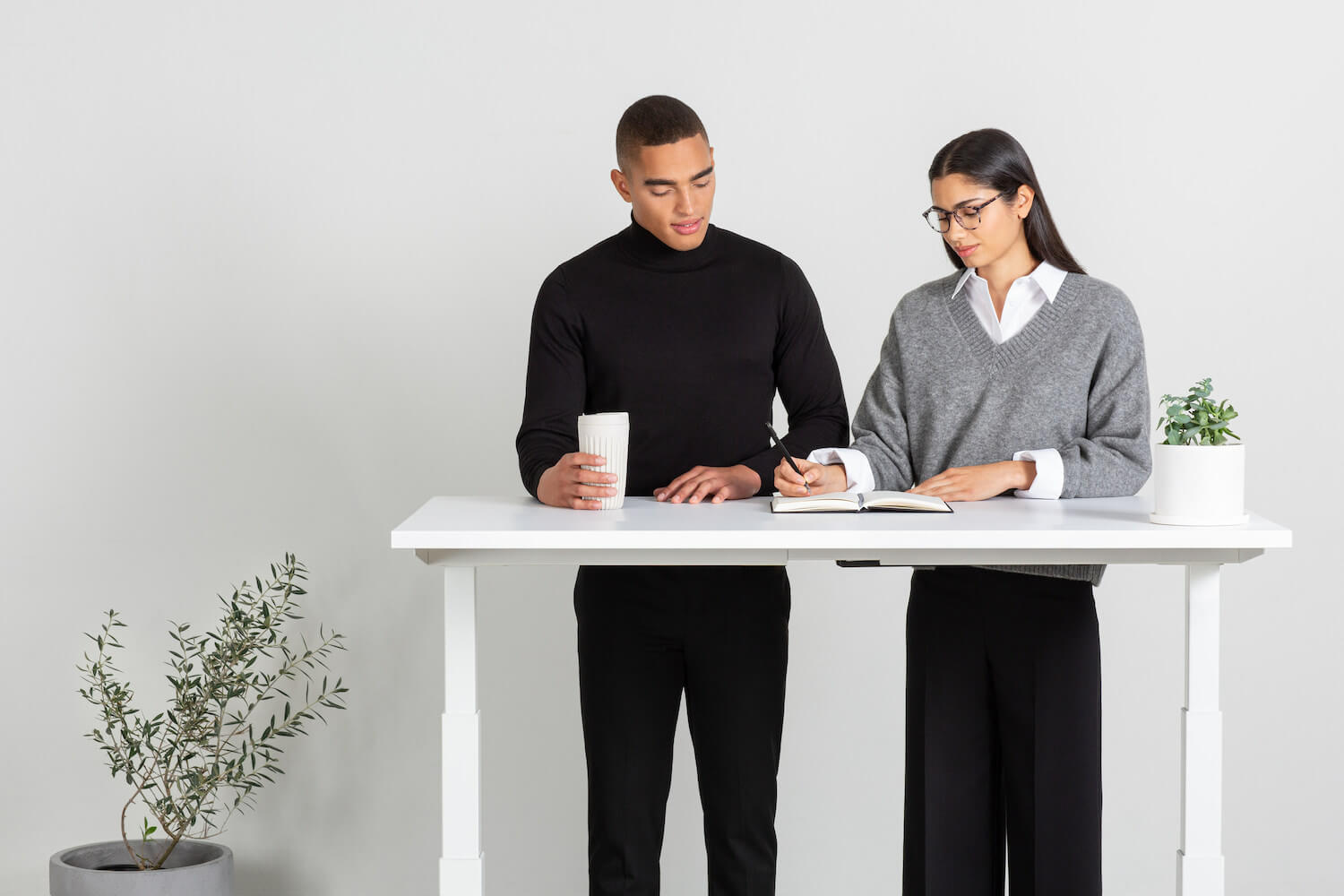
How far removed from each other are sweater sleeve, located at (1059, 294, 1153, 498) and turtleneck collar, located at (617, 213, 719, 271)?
648 millimetres

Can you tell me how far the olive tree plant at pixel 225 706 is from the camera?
2818 millimetres

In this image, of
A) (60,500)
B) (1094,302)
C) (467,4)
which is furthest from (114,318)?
(1094,302)

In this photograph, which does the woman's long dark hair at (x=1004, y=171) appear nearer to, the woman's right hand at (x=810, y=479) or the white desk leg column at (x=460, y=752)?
the woman's right hand at (x=810, y=479)

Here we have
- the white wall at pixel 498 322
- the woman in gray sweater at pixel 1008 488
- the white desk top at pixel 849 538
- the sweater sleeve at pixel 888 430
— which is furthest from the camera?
the white wall at pixel 498 322

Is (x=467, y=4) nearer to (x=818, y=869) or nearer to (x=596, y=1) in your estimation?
(x=596, y=1)

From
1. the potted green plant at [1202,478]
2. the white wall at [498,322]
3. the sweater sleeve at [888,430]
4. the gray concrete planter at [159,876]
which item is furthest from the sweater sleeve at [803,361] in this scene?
the gray concrete planter at [159,876]

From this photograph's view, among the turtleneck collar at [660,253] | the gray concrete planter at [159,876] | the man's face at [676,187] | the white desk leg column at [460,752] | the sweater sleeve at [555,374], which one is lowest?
the gray concrete planter at [159,876]

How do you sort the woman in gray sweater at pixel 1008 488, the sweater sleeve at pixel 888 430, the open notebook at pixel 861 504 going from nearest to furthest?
1. the open notebook at pixel 861 504
2. the woman in gray sweater at pixel 1008 488
3. the sweater sleeve at pixel 888 430

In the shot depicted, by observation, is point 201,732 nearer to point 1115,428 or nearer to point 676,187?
point 676,187

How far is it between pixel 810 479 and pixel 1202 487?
512mm

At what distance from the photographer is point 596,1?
2.96 m

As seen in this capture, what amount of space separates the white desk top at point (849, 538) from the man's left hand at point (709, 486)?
0.19 meters

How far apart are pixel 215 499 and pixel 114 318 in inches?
18.3

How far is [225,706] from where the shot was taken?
2.94 metres
